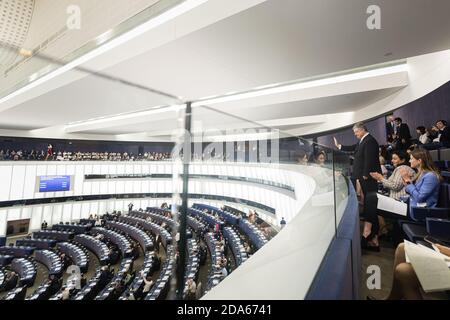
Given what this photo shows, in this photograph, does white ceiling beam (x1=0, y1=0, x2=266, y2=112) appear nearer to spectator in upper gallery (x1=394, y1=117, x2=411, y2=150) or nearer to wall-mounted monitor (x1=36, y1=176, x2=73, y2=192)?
spectator in upper gallery (x1=394, y1=117, x2=411, y2=150)

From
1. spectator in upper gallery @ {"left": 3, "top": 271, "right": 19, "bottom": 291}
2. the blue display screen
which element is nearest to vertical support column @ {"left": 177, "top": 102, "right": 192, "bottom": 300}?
spectator in upper gallery @ {"left": 3, "top": 271, "right": 19, "bottom": 291}

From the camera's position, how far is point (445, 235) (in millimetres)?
Result: 1526

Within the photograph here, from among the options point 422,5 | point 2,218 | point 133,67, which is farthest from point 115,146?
point 422,5

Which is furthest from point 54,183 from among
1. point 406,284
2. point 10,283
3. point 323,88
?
point 406,284

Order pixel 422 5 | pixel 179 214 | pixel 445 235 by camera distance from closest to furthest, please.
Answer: pixel 179 214, pixel 445 235, pixel 422 5

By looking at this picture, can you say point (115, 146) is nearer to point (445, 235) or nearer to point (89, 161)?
point (89, 161)

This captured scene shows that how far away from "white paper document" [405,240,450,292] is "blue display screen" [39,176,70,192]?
15622 millimetres

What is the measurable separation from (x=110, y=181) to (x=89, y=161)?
172 cm

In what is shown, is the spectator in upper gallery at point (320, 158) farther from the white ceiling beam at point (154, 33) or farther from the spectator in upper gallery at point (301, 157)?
the white ceiling beam at point (154, 33)

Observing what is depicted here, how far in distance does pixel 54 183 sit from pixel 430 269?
15707 millimetres

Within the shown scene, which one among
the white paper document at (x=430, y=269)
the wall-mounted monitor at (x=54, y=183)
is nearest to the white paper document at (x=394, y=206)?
the white paper document at (x=430, y=269)

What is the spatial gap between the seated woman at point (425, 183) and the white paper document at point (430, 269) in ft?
3.12

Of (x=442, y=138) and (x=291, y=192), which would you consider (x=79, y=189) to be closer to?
(x=291, y=192)
